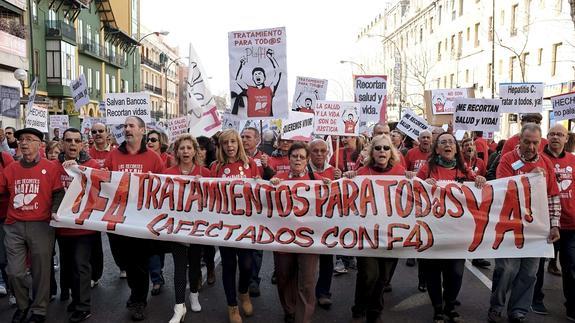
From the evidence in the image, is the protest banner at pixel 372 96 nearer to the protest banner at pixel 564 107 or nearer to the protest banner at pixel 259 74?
the protest banner at pixel 564 107

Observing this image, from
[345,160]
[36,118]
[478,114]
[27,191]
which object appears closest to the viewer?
[27,191]

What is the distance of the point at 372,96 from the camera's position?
33.8 feet

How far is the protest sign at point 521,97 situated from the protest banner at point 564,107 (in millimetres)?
792

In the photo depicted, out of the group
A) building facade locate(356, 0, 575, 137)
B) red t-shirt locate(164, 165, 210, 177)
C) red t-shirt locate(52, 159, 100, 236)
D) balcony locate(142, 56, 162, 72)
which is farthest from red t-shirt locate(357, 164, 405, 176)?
balcony locate(142, 56, 162, 72)

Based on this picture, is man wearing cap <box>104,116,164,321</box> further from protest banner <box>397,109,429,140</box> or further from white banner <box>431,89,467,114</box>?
white banner <box>431,89,467,114</box>

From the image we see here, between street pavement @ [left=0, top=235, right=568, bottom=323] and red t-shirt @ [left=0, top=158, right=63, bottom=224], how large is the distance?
42.3 inches

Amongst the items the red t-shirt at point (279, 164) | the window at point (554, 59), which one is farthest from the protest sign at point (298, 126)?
the window at point (554, 59)

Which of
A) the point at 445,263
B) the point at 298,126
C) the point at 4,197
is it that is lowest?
the point at 445,263

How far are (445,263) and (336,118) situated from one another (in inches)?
142

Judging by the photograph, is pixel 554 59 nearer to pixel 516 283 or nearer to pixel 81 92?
pixel 81 92

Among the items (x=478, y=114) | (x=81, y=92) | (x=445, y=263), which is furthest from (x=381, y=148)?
(x=81, y=92)

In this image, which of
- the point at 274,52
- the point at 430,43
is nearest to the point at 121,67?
the point at 430,43

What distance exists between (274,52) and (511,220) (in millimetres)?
3737

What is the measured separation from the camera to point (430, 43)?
50.6 m
